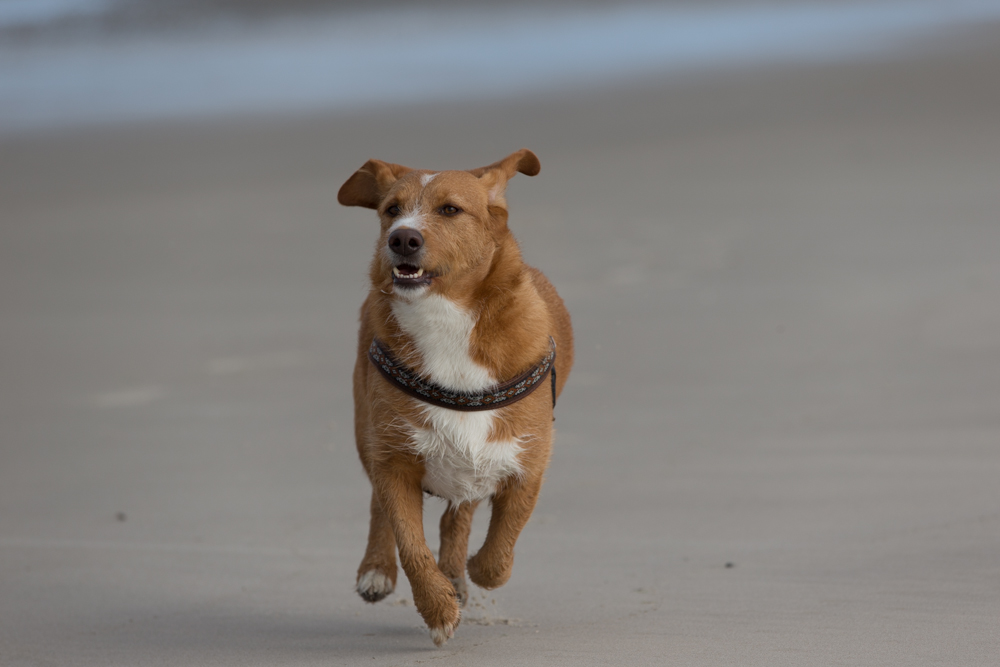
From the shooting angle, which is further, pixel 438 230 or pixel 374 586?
pixel 374 586

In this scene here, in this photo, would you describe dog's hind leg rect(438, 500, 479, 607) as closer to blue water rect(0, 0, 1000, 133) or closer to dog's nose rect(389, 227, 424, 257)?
dog's nose rect(389, 227, 424, 257)

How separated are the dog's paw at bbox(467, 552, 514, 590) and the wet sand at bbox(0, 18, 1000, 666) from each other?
0.21m

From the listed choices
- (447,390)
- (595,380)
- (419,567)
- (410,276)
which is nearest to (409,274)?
(410,276)

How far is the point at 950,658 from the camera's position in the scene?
4.01m

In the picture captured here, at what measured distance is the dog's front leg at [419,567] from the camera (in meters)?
4.38

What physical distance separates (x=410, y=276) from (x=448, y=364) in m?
0.37

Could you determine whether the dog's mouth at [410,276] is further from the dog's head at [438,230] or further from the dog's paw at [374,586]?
the dog's paw at [374,586]

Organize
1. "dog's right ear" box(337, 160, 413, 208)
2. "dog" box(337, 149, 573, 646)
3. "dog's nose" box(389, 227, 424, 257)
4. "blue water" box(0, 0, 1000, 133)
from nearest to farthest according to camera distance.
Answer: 1. "dog's nose" box(389, 227, 424, 257)
2. "dog" box(337, 149, 573, 646)
3. "dog's right ear" box(337, 160, 413, 208)
4. "blue water" box(0, 0, 1000, 133)

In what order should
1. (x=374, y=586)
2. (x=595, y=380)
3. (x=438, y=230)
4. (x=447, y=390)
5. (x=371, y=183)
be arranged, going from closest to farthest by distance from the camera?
1. (x=438, y=230)
2. (x=447, y=390)
3. (x=371, y=183)
4. (x=374, y=586)
5. (x=595, y=380)

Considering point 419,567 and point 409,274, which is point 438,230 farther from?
point 419,567

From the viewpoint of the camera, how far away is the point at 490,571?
15.3 ft

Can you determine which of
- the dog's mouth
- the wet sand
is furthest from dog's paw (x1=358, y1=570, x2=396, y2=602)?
the dog's mouth

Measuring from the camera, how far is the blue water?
1811 cm

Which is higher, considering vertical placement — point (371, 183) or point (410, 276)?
point (371, 183)
